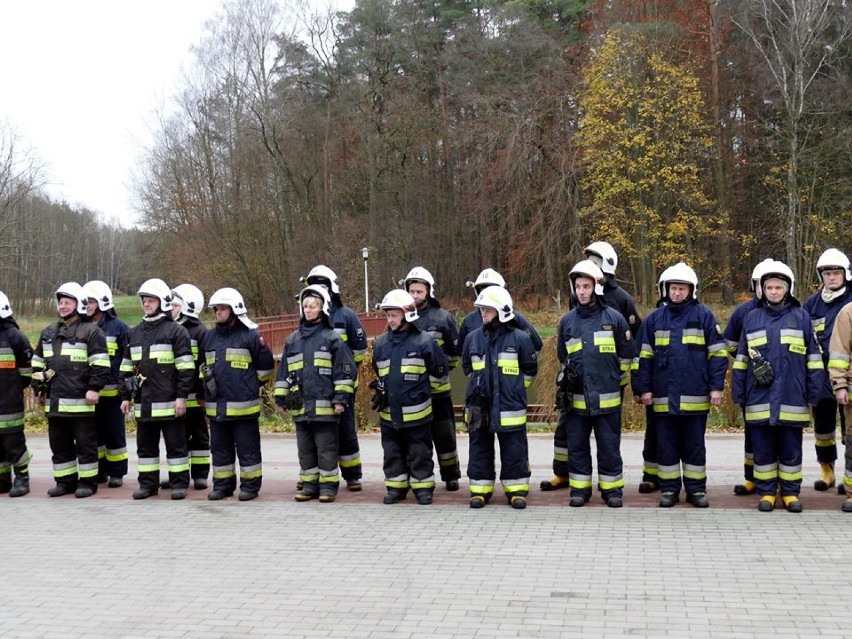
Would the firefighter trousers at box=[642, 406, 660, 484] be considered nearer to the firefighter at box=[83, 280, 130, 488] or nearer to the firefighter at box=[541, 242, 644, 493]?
the firefighter at box=[541, 242, 644, 493]

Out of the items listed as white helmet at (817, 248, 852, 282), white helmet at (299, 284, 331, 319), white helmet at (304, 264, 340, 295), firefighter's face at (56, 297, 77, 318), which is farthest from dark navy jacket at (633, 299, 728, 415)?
firefighter's face at (56, 297, 77, 318)

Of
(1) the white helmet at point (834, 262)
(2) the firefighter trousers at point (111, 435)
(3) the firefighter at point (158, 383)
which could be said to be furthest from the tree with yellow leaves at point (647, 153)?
(3) the firefighter at point (158, 383)

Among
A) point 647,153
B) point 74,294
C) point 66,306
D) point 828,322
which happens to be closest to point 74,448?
point 66,306

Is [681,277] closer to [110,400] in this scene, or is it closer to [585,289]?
[585,289]

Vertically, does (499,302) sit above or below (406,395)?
above

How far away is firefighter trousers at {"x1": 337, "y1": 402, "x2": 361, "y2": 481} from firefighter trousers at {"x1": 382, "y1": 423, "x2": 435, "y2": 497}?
1.59 feet

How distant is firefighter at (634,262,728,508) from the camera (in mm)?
8016

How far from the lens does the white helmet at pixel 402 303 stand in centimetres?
861

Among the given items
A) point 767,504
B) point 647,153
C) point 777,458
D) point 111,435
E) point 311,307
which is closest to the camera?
point 767,504

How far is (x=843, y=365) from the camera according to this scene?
25.2ft

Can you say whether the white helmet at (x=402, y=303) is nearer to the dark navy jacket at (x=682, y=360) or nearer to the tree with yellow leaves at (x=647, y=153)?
the dark navy jacket at (x=682, y=360)

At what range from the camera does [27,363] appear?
377 inches

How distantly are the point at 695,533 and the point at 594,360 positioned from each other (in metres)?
1.84

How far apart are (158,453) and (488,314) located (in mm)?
3885
